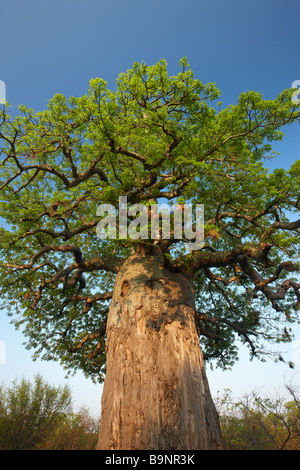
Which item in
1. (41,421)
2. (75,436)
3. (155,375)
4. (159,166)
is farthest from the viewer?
(41,421)

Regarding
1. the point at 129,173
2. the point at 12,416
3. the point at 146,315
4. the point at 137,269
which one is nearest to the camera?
the point at 146,315

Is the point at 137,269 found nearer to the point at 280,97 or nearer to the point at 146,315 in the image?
the point at 146,315

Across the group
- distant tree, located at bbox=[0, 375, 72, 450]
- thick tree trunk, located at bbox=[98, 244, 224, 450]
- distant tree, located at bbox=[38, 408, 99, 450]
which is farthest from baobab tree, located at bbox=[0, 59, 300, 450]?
distant tree, located at bbox=[0, 375, 72, 450]

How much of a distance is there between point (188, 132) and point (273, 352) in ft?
25.4

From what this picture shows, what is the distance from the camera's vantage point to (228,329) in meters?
10.4

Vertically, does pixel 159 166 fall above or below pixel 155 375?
above

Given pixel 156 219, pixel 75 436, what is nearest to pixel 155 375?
pixel 156 219

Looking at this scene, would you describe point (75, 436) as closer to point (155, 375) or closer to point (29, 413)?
point (29, 413)

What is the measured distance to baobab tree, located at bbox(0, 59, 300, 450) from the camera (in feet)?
13.9

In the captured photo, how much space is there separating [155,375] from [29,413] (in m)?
17.4

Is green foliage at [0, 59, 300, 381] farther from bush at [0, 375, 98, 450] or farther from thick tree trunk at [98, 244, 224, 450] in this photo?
bush at [0, 375, 98, 450]

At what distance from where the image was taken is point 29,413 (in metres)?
16.6

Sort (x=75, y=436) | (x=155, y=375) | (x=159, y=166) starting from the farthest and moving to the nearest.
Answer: (x=75, y=436)
(x=159, y=166)
(x=155, y=375)
